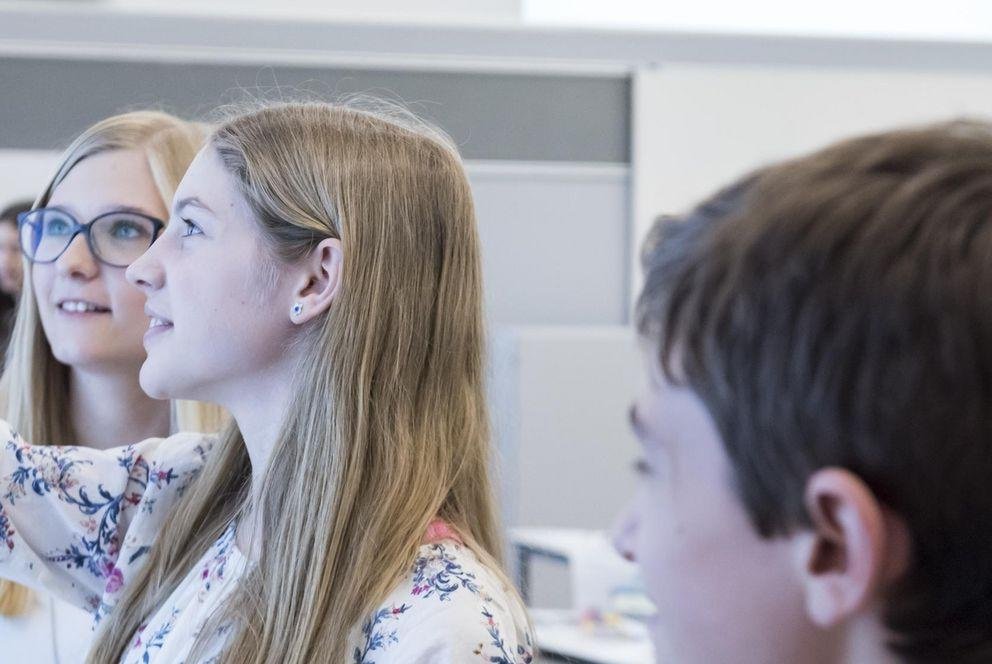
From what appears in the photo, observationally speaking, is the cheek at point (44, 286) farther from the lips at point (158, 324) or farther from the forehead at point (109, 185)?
the lips at point (158, 324)

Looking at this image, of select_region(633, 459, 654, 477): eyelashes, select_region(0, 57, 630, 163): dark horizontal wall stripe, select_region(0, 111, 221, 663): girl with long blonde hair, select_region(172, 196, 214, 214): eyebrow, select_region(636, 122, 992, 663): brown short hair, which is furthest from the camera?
select_region(0, 57, 630, 163): dark horizontal wall stripe

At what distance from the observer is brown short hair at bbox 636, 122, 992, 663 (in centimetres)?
49

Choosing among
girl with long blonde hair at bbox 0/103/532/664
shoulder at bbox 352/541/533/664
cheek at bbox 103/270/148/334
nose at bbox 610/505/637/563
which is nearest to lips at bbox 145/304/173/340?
girl with long blonde hair at bbox 0/103/532/664

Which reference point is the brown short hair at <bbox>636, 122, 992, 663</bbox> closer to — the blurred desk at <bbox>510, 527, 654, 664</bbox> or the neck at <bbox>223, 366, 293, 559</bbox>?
the neck at <bbox>223, 366, 293, 559</bbox>

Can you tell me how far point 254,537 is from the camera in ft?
3.66

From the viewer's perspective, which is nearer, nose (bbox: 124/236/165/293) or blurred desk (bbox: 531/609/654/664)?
nose (bbox: 124/236/165/293)

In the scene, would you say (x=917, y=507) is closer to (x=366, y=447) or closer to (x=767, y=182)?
(x=767, y=182)

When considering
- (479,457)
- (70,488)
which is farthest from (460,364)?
(70,488)

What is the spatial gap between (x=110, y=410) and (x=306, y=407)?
49cm

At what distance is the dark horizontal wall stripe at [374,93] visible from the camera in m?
3.22

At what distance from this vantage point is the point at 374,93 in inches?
130

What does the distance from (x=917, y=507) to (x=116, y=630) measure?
2.92ft

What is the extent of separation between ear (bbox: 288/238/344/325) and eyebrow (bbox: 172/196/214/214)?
12cm

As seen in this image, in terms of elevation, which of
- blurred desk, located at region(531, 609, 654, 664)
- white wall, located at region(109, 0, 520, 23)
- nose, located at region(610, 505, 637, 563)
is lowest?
blurred desk, located at region(531, 609, 654, 664)
